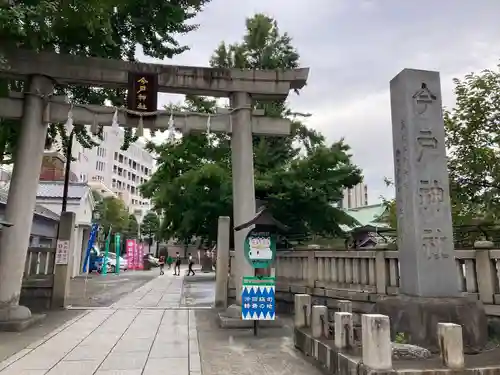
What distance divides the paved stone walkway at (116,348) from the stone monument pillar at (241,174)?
206 cm

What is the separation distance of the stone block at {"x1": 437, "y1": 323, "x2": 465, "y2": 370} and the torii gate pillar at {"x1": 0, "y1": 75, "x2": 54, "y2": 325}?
8610mm

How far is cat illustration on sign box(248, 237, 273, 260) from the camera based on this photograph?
904cm

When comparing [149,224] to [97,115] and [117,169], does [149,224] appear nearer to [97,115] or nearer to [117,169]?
[117,169]

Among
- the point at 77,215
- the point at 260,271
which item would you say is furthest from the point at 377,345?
the point at 77,215

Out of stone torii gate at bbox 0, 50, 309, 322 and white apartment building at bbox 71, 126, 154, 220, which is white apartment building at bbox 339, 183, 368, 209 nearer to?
white apartment building at bbox 71, 126, 154, 220

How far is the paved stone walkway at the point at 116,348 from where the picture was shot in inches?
239

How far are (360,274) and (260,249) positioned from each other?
7.48 feet

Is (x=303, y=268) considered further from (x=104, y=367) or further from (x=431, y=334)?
(x=104, y=367)

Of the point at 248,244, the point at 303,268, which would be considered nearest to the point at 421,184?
the point at 248,244

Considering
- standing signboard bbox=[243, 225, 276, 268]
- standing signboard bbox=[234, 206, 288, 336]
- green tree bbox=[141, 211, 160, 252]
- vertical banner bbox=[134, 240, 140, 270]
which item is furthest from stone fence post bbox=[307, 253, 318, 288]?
green tree bbox=[141, 211, 160, 252]

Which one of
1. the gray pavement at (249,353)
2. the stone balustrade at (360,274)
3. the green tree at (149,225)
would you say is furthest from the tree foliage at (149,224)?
the gray pavement at (249,353)

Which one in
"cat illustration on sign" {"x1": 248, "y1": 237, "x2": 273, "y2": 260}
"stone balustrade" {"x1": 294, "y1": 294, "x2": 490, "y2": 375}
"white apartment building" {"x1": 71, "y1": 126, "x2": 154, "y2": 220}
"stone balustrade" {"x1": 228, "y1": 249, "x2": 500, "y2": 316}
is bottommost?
"stone balustrade" {"x1": 294, "y1": 294, "x2": 490, "y2": 375}

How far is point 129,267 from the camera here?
141 ft

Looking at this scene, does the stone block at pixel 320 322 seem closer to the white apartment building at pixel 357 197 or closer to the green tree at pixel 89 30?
the green tree at pixel 89 30
